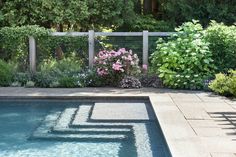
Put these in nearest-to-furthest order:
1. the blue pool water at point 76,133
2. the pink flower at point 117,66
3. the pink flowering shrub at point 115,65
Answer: the blue pool water at point 76,133
the pink flower at point 117,66
the pink flowering shrub at point 115,65

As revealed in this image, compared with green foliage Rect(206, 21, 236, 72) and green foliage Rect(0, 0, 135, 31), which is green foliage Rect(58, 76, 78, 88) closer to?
green foliage Rect(0, 0, 135, 31)

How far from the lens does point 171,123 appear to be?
599 centimetres

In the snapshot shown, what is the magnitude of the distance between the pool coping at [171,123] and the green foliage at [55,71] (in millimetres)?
1343

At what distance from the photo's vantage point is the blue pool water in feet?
17.9

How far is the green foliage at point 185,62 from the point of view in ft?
31.4

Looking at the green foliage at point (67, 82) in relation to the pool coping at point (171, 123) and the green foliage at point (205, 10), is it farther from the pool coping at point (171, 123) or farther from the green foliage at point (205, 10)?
the green foliage at point (205, 10)

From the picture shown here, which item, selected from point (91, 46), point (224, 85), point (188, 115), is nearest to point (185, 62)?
point (224, 85)

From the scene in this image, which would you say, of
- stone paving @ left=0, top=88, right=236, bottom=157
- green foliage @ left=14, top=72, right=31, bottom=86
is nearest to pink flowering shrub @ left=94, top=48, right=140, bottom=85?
stone paving @ left=0, top=88, right=236, bottom=157

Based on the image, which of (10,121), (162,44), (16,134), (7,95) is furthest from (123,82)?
(16,134)

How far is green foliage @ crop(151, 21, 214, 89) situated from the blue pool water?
2036 millimetres

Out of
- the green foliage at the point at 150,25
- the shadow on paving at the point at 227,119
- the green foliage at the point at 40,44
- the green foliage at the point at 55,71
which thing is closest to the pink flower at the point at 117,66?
the green foliage at the point at 55,71

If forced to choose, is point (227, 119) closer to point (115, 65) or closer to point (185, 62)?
point (185, 62)

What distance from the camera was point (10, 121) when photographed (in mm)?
7305

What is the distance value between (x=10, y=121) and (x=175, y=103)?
280 cm
